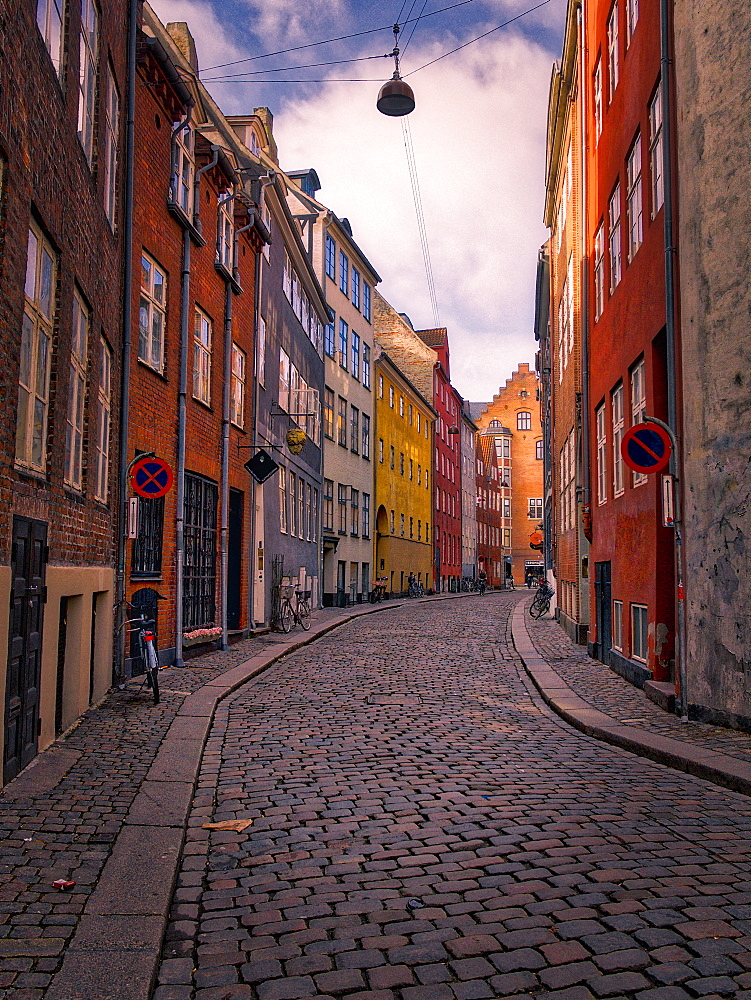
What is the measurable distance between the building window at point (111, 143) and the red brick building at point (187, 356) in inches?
45.5

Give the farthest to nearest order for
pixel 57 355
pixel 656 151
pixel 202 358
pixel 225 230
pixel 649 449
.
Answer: pixel 225 230 < pixel 202 358 < pixel 656 151 < pixel 649 449 < pixel 57 355

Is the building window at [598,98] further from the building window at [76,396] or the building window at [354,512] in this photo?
the building window at [354,512]

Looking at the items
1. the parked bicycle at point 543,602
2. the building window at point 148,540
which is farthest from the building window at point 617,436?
the parked bicycle at point 543,602

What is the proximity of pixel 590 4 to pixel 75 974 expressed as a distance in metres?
18.1

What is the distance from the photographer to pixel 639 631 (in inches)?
481

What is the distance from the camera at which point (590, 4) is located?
56.1ft

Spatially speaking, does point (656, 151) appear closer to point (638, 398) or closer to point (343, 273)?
point (638, 398)

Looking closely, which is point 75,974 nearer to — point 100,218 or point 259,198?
point 100,218

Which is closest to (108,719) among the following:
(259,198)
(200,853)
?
(200,853)

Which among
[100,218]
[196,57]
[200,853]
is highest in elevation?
[196,57]

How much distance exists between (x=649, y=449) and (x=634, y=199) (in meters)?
5.04

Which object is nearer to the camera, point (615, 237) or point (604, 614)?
point (615, 237)

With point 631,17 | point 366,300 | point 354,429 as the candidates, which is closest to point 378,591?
point 354,429

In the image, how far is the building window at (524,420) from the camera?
93.4 metres
